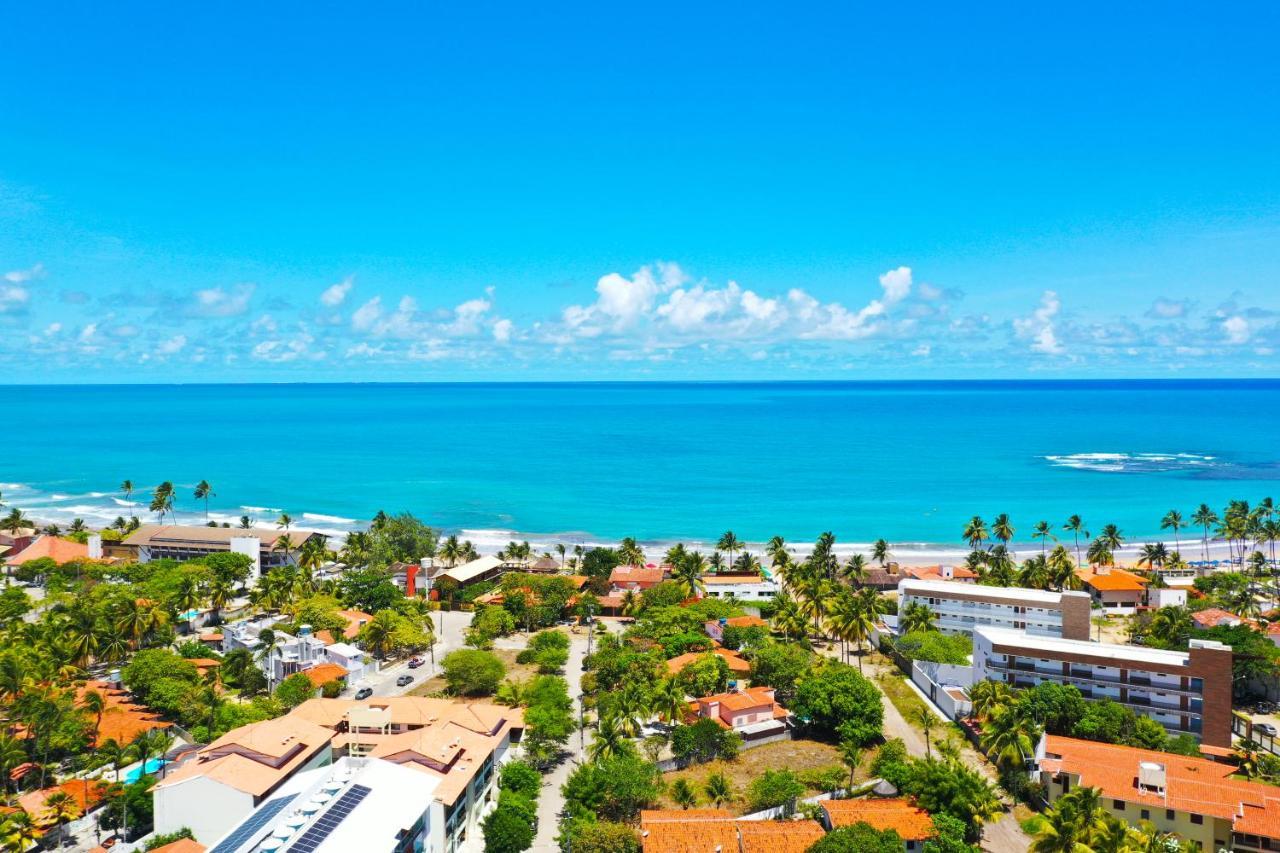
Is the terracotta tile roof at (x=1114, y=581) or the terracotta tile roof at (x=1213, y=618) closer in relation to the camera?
the terracotta tile roof at (x=1213, y=618)

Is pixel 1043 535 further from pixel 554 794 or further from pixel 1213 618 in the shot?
pixel 554 794

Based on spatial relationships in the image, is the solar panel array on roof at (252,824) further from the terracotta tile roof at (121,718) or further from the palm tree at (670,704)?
the palm tree at (670,704)

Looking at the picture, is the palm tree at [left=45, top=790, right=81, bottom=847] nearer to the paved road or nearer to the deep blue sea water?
the paved road

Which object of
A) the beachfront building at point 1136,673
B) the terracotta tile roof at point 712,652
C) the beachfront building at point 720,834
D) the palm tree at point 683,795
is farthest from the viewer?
the terracotta tile roof at point 712,652

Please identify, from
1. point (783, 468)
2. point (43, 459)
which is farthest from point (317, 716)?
point (43, 459)

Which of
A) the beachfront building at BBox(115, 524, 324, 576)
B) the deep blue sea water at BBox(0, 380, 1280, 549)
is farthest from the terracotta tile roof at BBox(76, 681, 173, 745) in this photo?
the deep blue sea water at BBox(0, 380, 1280, 549)

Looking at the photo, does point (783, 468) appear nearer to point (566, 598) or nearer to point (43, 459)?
point (566, 598)

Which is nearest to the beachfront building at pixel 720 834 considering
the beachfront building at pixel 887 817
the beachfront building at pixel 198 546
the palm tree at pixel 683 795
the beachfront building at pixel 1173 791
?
the beachfront building at pixel 887 817
